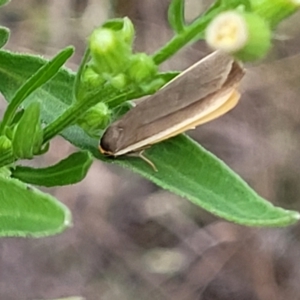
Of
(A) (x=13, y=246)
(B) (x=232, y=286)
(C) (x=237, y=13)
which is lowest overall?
(B) (x=232, y=286)

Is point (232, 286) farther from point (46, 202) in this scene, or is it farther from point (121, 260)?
point (46, 202)

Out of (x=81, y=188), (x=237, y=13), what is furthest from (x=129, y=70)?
(x=81, y=188)

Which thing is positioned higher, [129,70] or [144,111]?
[129,70]

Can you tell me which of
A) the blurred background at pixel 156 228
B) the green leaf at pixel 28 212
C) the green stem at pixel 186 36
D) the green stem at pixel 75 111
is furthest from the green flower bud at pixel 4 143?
the blurred background at pixel 156 228

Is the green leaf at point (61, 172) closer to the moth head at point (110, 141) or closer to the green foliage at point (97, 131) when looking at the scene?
the green foliage at point (97, 131)

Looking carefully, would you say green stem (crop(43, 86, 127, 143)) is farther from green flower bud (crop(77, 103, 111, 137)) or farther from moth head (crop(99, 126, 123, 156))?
moth head (crop(99, 126, 123, 156))

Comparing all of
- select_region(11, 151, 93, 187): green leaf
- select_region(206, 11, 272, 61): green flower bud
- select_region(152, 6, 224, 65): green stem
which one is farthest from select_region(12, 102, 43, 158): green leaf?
select_region(206, 11, 272, 61): green flower bud

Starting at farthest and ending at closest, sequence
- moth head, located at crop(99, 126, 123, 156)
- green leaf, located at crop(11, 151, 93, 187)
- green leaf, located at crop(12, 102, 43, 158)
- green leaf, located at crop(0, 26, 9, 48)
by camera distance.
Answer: green leaf, located at crop(0, 26, 9, 48) → moth head, located at crop(99, 126, 123, 156) → green leaf, located at crop(11, 151, 93, 187) → green leaf, located at crop(12, 102, 43, 158)

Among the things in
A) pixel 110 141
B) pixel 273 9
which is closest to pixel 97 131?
pixel 110 141
